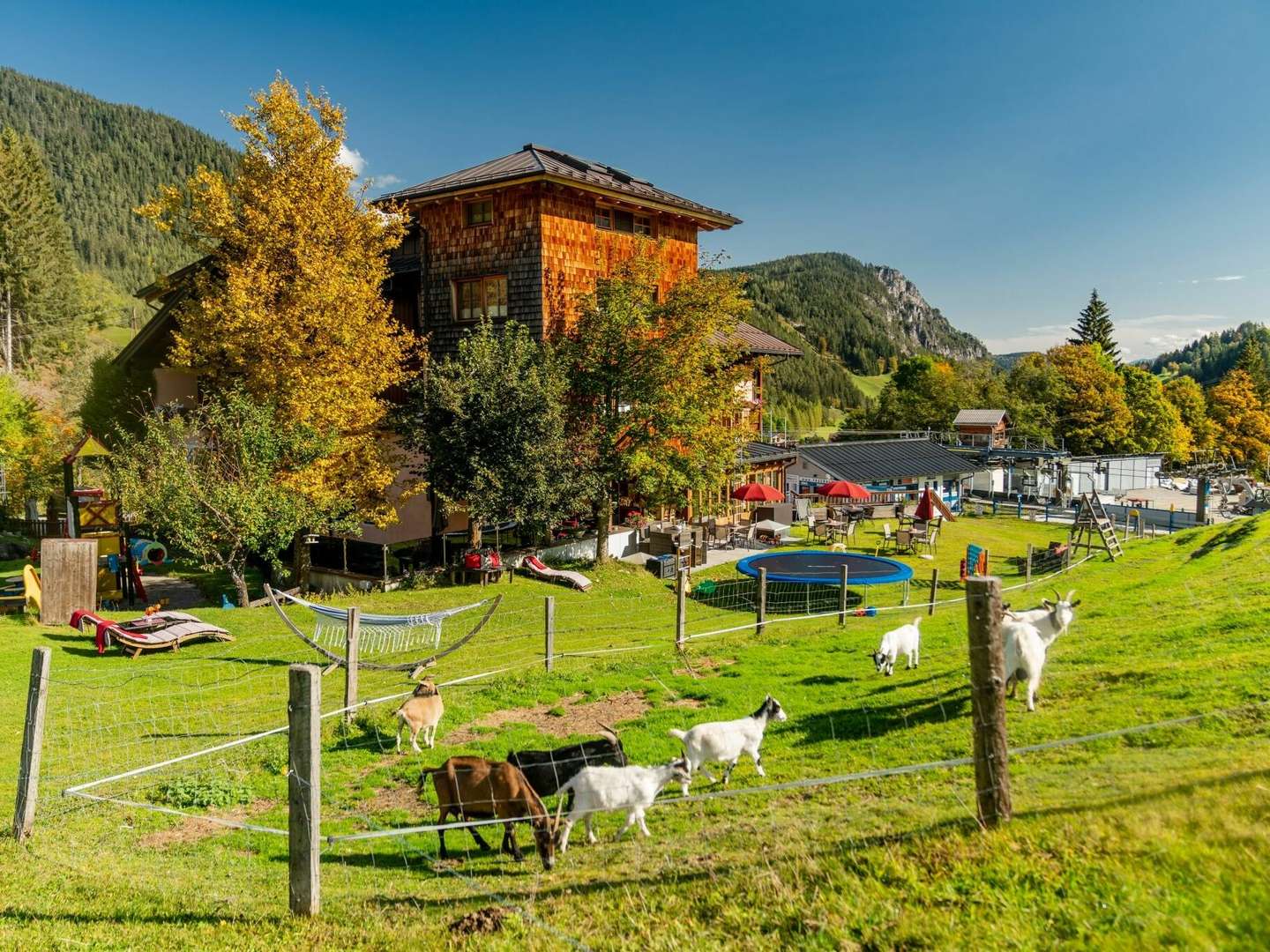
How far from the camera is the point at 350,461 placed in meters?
20.0

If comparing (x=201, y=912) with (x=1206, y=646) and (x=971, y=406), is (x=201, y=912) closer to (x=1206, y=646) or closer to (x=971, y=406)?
(x=1206, y=646)

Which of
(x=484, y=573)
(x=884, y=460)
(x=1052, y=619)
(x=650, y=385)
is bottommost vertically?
(x=484, y=573)

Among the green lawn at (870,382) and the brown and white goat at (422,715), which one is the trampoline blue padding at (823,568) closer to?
the brown and white goat at (422,715)

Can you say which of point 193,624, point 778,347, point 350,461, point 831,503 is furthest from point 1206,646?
point 831,503

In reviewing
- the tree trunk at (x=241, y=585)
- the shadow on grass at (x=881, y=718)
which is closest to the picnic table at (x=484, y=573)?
the tree trunk at (x=241, y=585)

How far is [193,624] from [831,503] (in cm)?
2797

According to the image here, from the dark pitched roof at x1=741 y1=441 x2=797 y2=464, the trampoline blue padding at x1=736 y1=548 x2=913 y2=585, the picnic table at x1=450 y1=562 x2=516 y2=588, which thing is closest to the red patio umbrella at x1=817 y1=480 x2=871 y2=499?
the dark pitched roof at x1=741 y1=441 x2=797 y2=464

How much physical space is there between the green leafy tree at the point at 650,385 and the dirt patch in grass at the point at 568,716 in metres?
11.5

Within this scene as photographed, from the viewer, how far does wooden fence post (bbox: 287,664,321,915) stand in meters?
4.41

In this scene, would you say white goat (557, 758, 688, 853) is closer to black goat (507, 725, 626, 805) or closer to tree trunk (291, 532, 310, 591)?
black goat (507, 725, 626, 805)

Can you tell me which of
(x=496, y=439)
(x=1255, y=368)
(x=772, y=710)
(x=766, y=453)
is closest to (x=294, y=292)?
(x=496, y=439)

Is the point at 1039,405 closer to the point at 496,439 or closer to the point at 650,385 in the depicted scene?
the point at 650,385

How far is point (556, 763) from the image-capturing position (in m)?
5.98

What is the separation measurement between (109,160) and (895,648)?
165 meters
